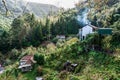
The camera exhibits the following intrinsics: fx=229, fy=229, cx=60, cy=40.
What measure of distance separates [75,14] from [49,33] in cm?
1097

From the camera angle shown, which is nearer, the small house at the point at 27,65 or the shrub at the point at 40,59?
the shrub at the point at 40,59

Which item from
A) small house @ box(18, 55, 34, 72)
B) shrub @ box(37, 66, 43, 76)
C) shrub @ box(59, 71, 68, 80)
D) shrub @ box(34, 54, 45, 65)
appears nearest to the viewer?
shrub @ box(59, 71, 68, 80)

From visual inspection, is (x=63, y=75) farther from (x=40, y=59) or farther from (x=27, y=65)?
(x=27, y=65)

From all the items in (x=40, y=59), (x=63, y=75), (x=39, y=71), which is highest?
(x=40, y=59)

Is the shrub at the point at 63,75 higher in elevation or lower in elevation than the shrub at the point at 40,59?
lower

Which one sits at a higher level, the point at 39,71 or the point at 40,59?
the point at 40,59

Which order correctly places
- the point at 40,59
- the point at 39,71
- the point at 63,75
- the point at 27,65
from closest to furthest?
1. the point at 63,75
2. the point at 39,71
3. the point at 40,59
4. the point at 27,65

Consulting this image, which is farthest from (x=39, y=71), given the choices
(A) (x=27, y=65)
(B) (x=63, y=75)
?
(B) (x=63, y=75)

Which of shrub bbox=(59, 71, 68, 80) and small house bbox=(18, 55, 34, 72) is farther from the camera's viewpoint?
small house bbox=(18, 55, 34, 72)

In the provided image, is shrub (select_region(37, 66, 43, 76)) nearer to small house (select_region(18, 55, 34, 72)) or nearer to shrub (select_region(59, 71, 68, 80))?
small house (select_region(18, 55, 34, 72))

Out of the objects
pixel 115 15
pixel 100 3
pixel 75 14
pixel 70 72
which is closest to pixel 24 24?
pixel 75 14

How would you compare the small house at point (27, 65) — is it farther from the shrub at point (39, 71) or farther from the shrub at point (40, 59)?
the shrub at point (39, 71)

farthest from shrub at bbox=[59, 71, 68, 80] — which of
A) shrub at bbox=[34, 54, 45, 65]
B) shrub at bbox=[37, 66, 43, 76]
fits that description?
shrub at bbox=[34, 54, 45, 65]

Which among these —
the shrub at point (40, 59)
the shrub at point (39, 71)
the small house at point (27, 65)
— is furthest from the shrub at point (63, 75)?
the small house at point (27, 65)
